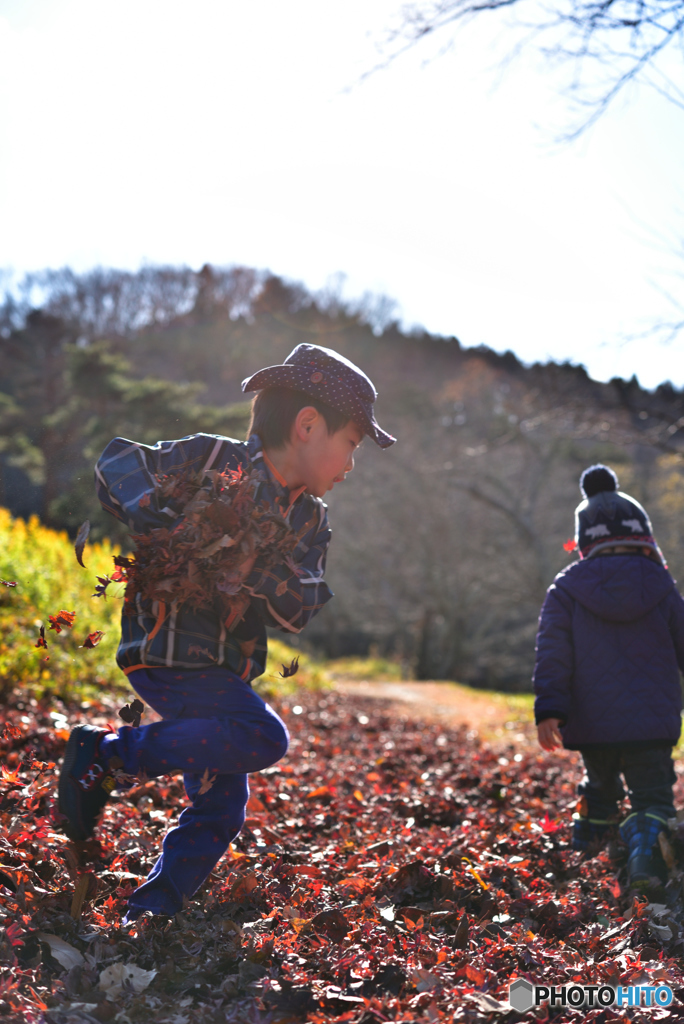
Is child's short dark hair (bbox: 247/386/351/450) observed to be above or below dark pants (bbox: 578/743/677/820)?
above

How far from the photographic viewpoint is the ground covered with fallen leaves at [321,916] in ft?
5.60

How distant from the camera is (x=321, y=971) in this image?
187 centimetres

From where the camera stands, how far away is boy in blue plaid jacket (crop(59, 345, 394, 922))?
2.04 meters

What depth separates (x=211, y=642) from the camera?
82.7 inches

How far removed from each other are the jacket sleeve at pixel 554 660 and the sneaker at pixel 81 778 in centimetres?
189

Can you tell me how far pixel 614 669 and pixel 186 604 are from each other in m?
2.08

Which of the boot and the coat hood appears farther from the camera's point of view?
the coat hood

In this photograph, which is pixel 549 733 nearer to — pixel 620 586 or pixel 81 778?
pixel 620 586

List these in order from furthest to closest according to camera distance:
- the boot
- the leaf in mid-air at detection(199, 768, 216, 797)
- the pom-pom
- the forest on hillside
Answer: the forest on hillside
the pom-pom
the boot
the leaf in mid-air at detection(199, 768, 216, 797)

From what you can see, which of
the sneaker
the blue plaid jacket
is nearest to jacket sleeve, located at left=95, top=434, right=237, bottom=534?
the blue plaid jacket

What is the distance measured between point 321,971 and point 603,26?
6.01m

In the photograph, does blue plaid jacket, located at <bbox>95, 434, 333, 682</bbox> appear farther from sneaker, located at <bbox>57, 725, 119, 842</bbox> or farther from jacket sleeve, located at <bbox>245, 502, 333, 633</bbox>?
sneaker, located at <bbox>57, 725, 119, 842</bbox>

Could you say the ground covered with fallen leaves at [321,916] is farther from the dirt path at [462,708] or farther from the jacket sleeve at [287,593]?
the dirt path at [462,708]

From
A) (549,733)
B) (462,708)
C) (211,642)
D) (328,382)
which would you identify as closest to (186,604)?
(211,642)
